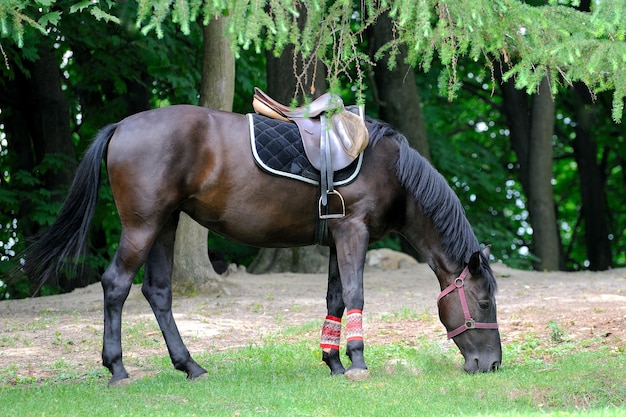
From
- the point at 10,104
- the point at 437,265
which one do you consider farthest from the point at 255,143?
the point at 10,104

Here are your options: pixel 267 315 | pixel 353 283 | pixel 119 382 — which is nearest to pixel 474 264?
pixel 353 283

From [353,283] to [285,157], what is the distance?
114cm

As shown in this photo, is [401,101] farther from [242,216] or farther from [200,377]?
[200,377]

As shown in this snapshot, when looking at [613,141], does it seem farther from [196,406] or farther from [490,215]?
[196,406]

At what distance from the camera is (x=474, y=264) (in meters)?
6.58

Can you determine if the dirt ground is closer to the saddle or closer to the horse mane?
the horse mane

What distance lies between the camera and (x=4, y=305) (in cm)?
1188

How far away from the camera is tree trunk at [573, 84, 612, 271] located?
21.1m

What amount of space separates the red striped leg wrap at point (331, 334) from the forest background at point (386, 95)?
2.20m

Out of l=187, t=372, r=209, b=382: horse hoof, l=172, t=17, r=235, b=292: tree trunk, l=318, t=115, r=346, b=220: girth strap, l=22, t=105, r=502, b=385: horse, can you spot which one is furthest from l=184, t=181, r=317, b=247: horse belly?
l=172, t=17, r=235, b=292: tree trunk

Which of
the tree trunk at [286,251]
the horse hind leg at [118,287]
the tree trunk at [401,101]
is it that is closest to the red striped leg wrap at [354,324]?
the horse hind leg at [118,287]

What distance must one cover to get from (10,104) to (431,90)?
31.9 ft

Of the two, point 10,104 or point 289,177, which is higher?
point 10,104

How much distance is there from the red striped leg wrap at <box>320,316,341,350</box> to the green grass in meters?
0.26
